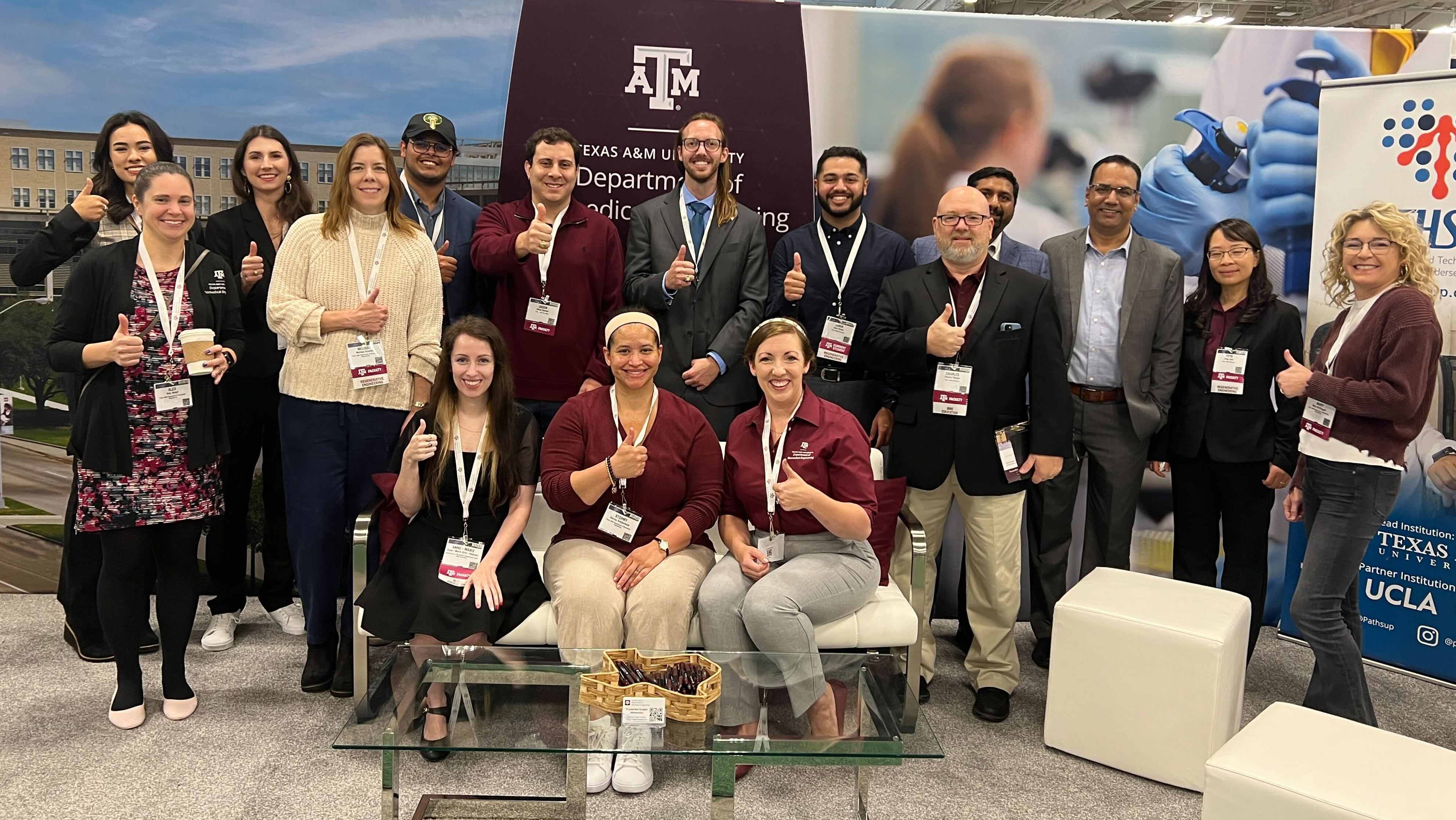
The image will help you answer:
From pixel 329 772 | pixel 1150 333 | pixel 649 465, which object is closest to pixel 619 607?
pixel 649 465

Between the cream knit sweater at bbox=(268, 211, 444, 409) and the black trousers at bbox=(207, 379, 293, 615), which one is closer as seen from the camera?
the cream knit sweater at bbox=(268, 211, 444, 409)

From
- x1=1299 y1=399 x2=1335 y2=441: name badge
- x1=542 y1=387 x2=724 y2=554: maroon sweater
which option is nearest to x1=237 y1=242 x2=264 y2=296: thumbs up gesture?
x1=542 y1=387 x2=724 y2=554: maroon sweater

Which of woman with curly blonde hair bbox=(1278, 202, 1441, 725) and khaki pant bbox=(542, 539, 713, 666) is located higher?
woman with curly blonde hair bbox=(1278, 202, 1441, 725)

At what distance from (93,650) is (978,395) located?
329 cm

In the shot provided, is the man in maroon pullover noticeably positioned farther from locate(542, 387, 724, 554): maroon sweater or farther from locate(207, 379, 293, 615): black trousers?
locate(207, 379, 293, 615): black trousers

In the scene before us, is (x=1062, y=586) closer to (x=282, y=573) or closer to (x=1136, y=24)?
(x=1136, y=24)

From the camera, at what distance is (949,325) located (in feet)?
10.9

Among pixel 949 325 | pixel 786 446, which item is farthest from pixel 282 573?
pixel 949 325

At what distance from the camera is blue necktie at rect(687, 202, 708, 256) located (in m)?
3.77

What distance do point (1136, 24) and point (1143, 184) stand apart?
672mm

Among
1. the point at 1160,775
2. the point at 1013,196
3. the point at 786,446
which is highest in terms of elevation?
the point at 1013,196

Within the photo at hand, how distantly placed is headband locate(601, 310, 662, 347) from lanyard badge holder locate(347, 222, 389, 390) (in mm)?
761

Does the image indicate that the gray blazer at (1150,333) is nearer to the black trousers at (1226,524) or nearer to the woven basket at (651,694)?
the black trousers at (1226,524)

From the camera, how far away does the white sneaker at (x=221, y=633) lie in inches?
151
